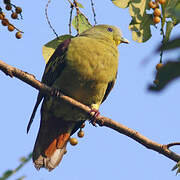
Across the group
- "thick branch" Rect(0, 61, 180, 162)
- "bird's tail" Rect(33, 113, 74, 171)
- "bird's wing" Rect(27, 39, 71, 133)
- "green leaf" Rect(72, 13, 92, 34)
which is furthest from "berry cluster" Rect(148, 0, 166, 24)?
"bird's tail" Rect(33, 113, 74, 171)

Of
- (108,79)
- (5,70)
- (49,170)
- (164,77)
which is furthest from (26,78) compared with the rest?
(164,77)

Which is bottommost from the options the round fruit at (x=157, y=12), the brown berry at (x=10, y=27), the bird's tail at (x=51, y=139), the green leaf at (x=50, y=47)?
the bird's tail at (x=51, y=139)

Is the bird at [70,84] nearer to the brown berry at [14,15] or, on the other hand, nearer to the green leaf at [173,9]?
the brown berry at [14,15]

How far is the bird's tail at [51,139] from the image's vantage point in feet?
10.8

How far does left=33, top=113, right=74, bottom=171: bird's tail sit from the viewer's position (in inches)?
130

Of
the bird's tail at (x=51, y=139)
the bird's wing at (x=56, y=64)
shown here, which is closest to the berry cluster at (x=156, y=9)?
the bird's wing at (x=56, y=64)

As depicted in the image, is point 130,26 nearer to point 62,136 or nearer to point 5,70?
point 5,70

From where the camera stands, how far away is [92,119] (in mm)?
2832

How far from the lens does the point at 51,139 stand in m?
3.38

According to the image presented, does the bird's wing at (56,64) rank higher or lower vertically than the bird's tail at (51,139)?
higher

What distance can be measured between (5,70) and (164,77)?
1817 millimetres

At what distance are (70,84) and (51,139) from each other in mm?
731

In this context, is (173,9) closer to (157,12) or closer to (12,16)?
(157,12)

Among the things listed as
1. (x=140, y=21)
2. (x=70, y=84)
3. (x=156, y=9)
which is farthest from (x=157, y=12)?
(x=70, y=84)
